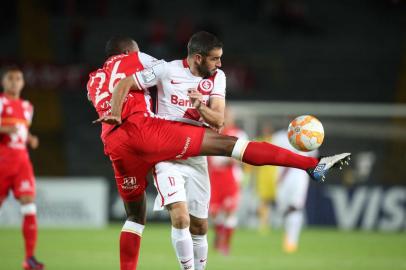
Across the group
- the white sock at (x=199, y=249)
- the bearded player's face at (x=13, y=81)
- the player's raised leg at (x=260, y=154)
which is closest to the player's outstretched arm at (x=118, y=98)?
the player's raised leg at (x=260, y=154)

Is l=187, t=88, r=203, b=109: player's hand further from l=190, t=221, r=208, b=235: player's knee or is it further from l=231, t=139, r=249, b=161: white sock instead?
l=190, t=221, r=208, b=235: player's knee

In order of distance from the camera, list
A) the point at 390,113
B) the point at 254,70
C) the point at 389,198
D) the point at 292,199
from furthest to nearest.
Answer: the point at 254,70, the point at 390,113, the point at 389,198, the point at 292,199

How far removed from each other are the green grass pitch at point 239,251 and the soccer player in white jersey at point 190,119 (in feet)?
7.93

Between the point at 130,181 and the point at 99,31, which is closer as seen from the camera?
the point at 130,181

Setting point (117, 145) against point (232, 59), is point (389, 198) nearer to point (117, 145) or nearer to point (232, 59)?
point (232, 59)

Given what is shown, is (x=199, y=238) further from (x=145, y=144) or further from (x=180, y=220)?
(x=145, y=144)

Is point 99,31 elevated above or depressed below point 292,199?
above

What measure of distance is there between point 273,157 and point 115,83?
1501 mm

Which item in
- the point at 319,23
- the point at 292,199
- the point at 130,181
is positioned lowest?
the point at 292,199

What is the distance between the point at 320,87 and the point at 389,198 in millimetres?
7562

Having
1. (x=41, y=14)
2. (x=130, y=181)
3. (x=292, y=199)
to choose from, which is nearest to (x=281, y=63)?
(x=41, y=14)

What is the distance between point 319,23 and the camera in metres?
26.3

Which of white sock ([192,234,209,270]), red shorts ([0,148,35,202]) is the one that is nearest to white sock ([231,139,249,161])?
white sock ([192,234,209,270])

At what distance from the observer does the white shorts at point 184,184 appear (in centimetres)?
711
